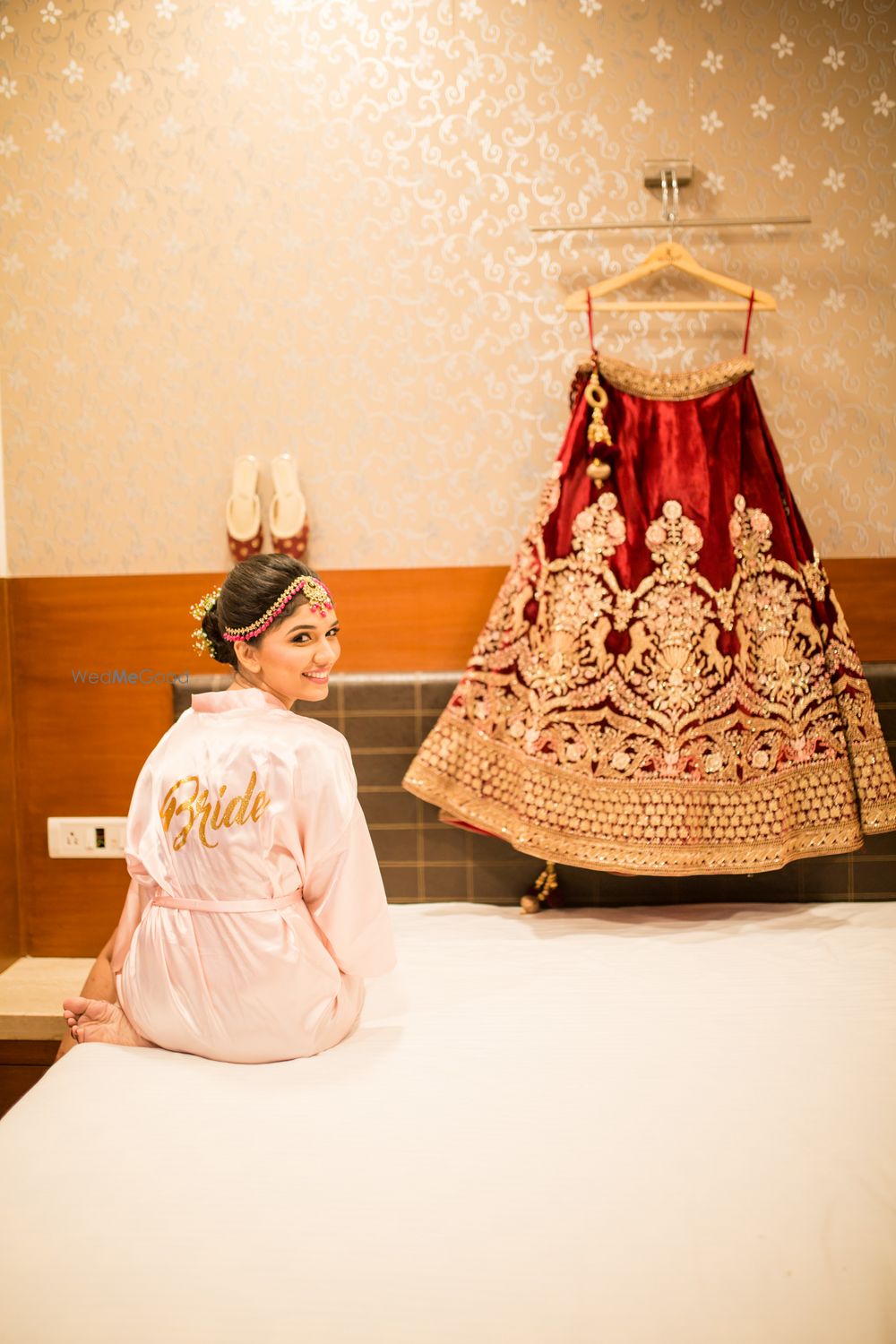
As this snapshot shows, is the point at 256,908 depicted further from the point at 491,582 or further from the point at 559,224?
the point at 559,224

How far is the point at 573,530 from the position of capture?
6.82 feet

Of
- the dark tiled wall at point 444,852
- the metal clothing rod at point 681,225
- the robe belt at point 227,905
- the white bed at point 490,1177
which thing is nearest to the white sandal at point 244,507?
the dark tiled wall at point 444,852

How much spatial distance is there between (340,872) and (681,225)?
1.61 metres

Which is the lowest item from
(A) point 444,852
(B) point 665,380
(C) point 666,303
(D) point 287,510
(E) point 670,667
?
(A) point 444,852

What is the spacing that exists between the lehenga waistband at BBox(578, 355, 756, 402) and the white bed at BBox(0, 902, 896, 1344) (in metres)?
1.22

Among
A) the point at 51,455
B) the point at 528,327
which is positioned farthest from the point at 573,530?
the point at 51,455

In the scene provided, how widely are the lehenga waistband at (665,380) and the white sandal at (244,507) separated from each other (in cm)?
77

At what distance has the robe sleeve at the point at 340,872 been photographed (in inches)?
58.6

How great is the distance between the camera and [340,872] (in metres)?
1.51

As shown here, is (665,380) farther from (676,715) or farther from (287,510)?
(287,510)

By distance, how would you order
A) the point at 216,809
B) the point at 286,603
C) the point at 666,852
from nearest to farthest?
the point at 216,809 → the point at 286,603 → the point at 666,852

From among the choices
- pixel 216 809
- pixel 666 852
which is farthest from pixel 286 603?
pixel 666 852

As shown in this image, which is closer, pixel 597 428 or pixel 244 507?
pixel 597 428

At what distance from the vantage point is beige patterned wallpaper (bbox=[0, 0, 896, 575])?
2141 mm
